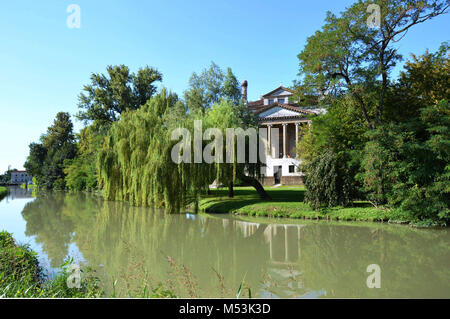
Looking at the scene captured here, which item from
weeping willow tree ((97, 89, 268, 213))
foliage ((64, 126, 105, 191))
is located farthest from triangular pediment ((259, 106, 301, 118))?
foliage ((64, 126, 105, 191))

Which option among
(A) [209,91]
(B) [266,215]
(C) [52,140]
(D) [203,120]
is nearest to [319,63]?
(D) [203,120]

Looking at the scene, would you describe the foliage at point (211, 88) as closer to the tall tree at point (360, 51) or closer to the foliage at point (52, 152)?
the tall tree at point (360, 51)

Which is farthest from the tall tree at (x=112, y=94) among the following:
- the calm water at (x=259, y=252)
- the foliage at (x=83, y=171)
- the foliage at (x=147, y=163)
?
the calm water at (x=259, y=252)

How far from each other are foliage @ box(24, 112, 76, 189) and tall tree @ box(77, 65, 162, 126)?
1860 centimetres

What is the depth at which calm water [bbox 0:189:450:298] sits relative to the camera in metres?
7.24

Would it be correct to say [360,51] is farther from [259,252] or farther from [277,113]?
[277,113]

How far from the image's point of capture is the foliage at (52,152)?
58250 mm

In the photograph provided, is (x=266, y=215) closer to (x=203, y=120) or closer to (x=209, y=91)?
(x=203, y=120)

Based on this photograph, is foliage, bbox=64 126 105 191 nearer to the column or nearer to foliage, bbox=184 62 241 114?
foliage, bbox=184 62 241 114

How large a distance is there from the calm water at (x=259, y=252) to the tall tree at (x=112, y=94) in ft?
85.5

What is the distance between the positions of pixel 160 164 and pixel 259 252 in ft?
35.0

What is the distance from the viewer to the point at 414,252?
34.9 feet

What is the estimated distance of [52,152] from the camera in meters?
62.2
